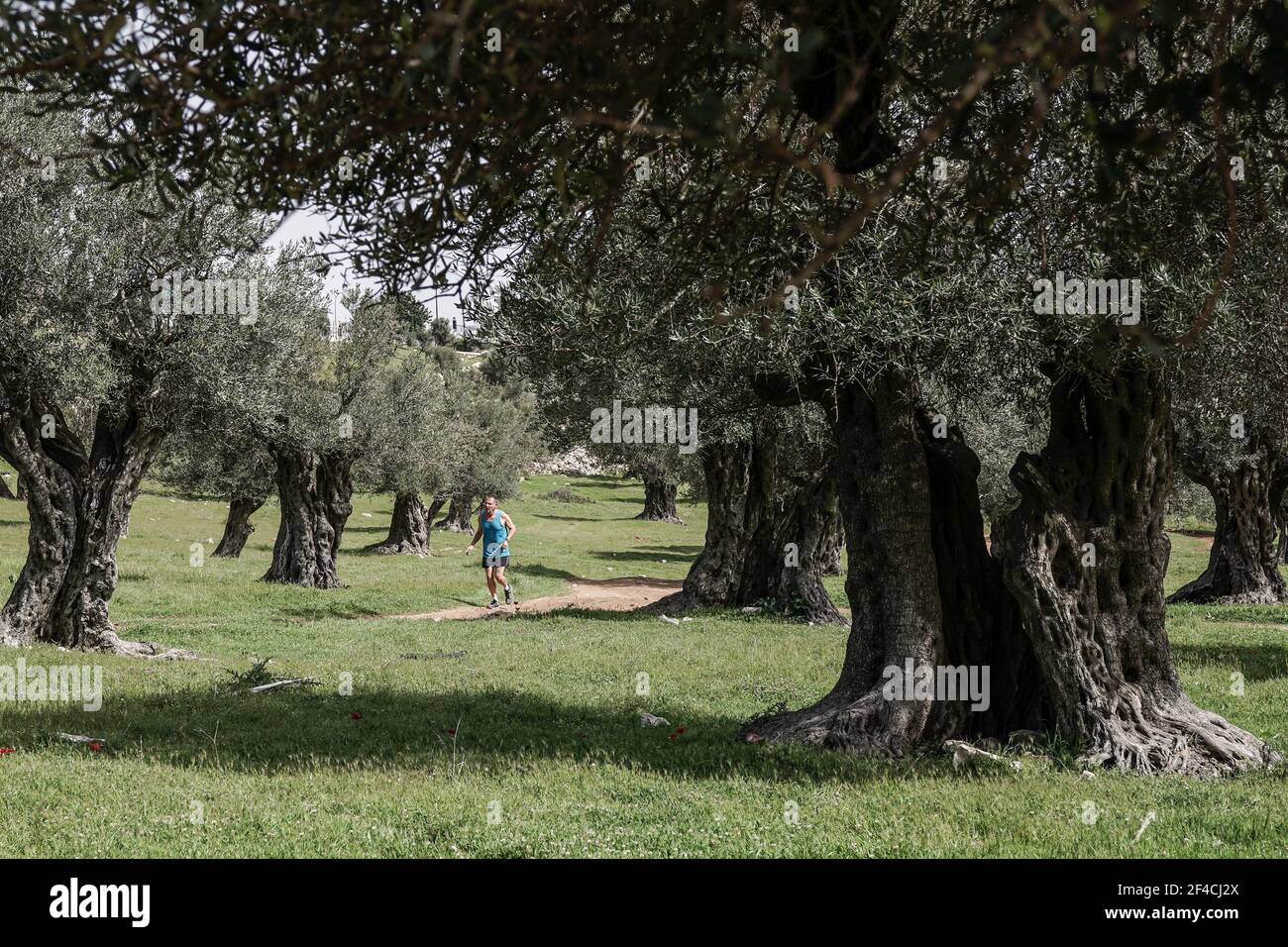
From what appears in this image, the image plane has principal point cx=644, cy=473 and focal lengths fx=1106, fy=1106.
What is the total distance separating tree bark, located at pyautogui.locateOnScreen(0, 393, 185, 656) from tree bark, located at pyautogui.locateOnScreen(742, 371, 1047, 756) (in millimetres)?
10911

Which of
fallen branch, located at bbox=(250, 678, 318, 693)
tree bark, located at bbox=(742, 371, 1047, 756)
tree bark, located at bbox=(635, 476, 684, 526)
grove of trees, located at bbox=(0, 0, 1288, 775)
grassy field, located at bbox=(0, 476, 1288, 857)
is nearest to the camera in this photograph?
grove of trees, located at bbox=(0, 0, 1288, 775)

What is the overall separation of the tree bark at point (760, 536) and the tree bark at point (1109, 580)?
42.2ft

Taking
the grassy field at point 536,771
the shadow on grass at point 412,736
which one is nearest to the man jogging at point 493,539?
the grassy field at point 536,771

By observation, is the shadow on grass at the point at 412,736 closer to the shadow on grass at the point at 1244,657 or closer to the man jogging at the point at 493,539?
the shadow on grass at the point at 1244,657

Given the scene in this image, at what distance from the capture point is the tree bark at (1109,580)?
32.7 ft

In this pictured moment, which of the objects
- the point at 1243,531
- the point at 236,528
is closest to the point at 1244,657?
the point at 1243,531

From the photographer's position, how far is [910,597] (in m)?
10.6

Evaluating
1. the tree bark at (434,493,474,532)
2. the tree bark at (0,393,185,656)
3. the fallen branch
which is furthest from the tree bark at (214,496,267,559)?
the fallen branch

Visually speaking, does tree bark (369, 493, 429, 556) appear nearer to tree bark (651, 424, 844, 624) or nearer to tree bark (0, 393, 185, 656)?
tree bark (651, 424, 844, 624)

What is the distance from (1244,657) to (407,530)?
35162 millimetres

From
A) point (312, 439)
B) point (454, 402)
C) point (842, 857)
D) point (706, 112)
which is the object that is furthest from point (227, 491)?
point (706, 112)

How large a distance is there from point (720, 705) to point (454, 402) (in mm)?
37151

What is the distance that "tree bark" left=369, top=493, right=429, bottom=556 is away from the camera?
4684cm

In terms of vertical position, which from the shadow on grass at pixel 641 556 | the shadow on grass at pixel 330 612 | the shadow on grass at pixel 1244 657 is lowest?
the shadow on grass at pixel 641 556
